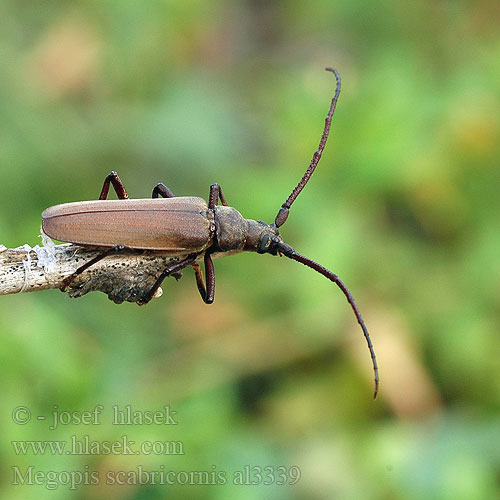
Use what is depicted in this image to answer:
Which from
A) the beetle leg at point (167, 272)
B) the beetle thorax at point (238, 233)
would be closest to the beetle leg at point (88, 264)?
the beetle leg at point (167, 272)

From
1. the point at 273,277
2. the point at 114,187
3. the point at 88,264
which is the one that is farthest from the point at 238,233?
the point at 273,277

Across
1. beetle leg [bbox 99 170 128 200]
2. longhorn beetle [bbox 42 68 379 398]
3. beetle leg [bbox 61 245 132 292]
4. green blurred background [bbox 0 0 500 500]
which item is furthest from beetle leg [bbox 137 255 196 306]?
green blurred background [bbox 0 0 500 500]

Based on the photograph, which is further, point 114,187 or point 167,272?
point 114,187

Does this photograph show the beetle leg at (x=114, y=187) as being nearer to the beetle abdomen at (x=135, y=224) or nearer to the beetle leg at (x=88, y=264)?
the beetle abdomen at (x=135, y=224)

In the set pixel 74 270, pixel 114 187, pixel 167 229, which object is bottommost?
pixel 74 270

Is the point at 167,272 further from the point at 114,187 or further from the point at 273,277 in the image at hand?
the point at 273,277

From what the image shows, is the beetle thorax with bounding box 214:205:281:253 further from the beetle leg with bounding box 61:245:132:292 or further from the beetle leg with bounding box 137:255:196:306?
the beetle leg with bounding box 61:245:132:292

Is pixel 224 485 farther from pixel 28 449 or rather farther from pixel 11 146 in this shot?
pixel 11 146
